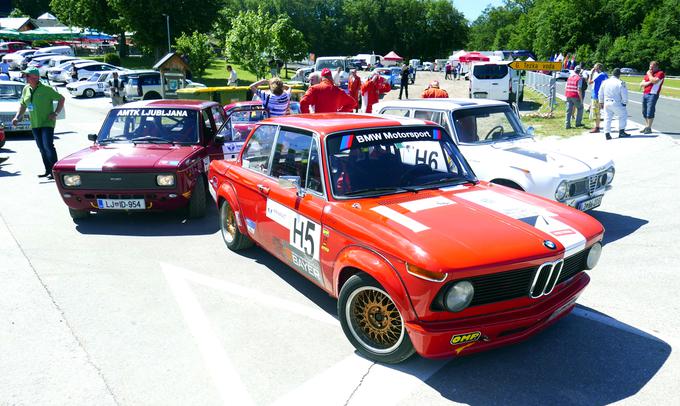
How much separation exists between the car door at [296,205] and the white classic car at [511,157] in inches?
113

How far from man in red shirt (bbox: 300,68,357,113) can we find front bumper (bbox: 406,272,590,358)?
7052 mm

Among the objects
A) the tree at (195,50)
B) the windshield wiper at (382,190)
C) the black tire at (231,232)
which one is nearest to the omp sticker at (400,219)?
the windshield wiper at (382,190)

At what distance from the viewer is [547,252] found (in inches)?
141

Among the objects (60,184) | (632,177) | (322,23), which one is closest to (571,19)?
(322,23)

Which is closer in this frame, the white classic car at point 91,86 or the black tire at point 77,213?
the black tire at point 77,213

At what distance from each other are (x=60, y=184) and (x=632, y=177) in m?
9.40

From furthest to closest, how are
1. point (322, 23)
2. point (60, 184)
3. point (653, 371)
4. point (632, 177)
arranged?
1. point (322, 23)
2. point (632, 177)
3. point (60, 184)
4. point (653, 371)

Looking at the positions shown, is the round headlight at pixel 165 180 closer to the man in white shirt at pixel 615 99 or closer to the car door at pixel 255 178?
the car door at pixel 255 178

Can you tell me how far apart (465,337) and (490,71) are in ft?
68.7

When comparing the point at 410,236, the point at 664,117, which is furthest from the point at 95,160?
the point at 664,117

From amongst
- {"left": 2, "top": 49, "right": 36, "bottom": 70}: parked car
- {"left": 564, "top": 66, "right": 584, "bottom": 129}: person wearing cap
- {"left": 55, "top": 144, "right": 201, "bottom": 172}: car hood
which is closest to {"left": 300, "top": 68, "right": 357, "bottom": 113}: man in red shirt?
{"left": 55, "top": 144, "right": 201, "bottom": 172}: car hood

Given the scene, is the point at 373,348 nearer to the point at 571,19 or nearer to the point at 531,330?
the point at 531,330

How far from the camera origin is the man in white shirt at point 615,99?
13250 mm

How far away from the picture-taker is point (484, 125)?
762 centimetres
